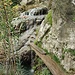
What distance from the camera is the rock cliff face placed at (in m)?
6.52

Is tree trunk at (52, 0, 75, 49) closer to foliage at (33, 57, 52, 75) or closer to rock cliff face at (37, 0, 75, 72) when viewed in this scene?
rock cliff face at (37, 0, 75, 72)

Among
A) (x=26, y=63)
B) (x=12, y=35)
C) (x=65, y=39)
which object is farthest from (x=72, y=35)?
(x=26, y=63)

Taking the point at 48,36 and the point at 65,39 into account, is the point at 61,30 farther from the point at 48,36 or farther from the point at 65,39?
the point at 48,36

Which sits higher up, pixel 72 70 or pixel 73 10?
pixel 73 10

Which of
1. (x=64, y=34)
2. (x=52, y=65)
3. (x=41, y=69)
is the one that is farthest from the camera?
(x=41, y=69)

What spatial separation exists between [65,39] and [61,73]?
3.82 feet

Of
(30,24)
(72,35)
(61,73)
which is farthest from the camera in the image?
(30,24)

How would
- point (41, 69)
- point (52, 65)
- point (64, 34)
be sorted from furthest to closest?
point (41, 69) < point (64, 34) < point (52, 65)

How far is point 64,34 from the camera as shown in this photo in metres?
7.05

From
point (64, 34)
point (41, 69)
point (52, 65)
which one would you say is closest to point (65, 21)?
point (64, 34)

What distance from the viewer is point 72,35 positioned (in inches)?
261

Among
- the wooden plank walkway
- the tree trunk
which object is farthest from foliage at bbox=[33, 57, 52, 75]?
the tree trunk

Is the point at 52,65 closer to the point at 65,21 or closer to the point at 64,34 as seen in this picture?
the point at 64,34

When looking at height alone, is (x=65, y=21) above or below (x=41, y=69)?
above
